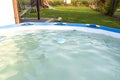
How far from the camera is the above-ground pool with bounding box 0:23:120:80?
4272 millimetres

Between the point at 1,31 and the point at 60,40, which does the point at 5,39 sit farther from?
the point at 60,40

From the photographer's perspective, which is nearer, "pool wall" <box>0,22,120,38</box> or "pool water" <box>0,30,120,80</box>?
"pool water" <box>0,30,120,80</box>

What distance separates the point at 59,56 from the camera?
541 centimetres

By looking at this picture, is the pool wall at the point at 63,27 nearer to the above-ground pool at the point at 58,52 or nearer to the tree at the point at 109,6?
the above-ground pool at the point at 58,52

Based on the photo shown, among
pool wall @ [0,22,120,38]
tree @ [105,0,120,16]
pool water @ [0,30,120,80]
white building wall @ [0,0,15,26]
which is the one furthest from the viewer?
tree @ [105,0,120,16]

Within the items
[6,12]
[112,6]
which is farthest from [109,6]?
[6,12]

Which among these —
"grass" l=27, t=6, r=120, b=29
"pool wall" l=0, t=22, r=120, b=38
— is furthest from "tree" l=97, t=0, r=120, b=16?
"pool wall" l=0, t=22, r=120, b=38

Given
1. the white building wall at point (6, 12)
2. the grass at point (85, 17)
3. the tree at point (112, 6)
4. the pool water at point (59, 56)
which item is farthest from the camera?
the tree at point (112, 6)

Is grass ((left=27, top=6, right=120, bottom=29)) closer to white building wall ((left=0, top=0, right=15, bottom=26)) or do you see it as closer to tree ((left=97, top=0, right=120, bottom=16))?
tree ((left=97, top=0, right=120, bottom=16))

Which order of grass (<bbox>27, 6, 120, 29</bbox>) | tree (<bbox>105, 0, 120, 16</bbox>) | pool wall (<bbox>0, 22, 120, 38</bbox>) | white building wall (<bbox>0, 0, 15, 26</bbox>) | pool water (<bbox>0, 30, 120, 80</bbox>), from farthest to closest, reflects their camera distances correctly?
tree (<bbox>105, 0, 120, 16</bbox>), grass (<bbox>27, 6, 120, 29</bbox>), white building wall (<bbox>0, 0, 15, 26</bbox>), pool wall (<bbox>0, 22, 120, 38</bbox>), pool water (<bbox>0, 30, 120, 80</bbox>)

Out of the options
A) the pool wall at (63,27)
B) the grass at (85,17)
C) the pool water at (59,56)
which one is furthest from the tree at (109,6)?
the pool water at (59,56)

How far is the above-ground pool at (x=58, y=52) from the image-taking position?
4.27 m

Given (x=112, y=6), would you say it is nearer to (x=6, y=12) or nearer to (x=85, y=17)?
(x=85, y=17)

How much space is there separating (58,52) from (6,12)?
392 centimetres
